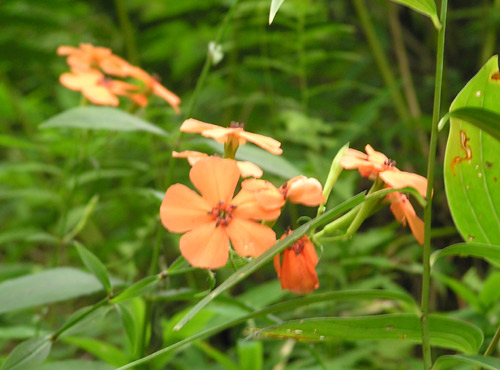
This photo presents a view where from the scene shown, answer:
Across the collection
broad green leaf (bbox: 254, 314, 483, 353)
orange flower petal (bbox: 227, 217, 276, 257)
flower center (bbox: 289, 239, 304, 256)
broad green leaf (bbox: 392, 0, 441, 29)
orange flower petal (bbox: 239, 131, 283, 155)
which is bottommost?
broad green leaf (bbox: 254, 314, 483, 353)

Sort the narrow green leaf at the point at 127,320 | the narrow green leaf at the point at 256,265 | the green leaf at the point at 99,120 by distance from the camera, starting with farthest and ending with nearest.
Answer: the green leaf at the point at 99,120 < the narrow green leaf at the point at 127,320 < the narrow green leaf at the point at 256,265

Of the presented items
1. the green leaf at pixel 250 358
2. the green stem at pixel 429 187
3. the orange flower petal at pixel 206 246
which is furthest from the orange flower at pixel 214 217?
the green leaf at pixel 250 358

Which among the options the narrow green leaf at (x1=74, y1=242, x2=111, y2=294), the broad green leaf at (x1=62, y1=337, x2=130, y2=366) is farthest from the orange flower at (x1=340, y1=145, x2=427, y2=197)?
the broad green leaf at (x1=62, y1=337, x2=130, y2=366)

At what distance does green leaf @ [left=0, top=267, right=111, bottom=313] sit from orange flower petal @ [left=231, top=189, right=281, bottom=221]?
306mm

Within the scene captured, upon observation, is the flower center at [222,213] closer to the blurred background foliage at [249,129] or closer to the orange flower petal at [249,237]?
the orange flower petal at [249,237]

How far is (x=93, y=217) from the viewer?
166 cm

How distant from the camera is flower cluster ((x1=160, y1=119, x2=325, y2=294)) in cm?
43

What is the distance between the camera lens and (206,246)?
43 cm

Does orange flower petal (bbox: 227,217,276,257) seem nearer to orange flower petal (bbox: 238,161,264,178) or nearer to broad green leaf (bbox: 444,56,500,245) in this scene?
orange flower petal (bbox: 238,161,264,178)

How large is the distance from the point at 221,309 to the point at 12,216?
1179 millimetres

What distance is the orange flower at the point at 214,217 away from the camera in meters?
0.43

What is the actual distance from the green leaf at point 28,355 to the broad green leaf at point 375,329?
229 millimetres

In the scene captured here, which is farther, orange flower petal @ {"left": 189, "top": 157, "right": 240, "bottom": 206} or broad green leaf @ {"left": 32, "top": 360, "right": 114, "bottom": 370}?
broad green leaf @ {"left": 32, "top": 360, "right": 114, "bottom": 370}

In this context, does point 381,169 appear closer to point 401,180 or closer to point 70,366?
point 401,180
